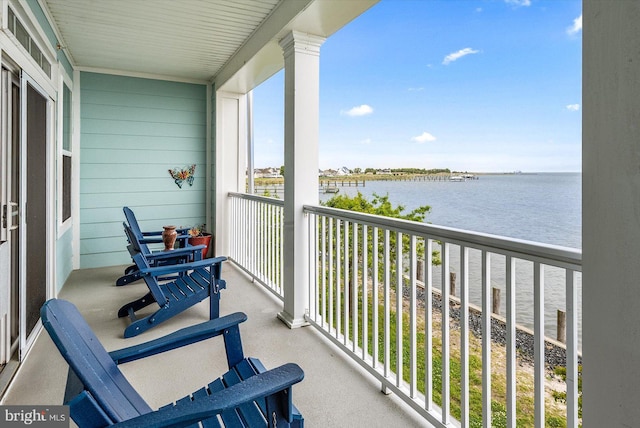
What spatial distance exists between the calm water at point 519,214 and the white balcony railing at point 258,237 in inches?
55.4

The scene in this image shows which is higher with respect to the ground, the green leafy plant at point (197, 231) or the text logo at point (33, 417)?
the green leafy plant at point (197, 231)

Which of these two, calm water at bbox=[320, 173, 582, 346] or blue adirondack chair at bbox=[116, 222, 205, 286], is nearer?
calm water at bbox=[320, 173, 582, 346]

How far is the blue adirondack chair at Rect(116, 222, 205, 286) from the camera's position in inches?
139

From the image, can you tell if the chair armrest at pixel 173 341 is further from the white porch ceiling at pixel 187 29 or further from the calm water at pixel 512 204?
the white porch ceiling at pixel 187 29

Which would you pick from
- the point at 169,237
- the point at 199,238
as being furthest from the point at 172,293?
the point at 199,238

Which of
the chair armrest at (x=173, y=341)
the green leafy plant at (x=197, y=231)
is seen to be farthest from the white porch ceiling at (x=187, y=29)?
the chair armrest at (x=173, y=341)

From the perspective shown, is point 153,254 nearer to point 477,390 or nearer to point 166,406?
point 166,406

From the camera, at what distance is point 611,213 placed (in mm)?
971

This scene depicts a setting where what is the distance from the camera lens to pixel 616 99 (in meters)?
0.95

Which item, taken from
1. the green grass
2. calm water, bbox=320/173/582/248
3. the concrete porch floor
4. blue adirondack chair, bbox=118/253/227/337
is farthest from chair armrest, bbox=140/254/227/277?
calm water, bbox=320/173/582/248

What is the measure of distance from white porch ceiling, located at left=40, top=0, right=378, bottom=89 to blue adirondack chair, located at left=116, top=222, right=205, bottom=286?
1.90 m

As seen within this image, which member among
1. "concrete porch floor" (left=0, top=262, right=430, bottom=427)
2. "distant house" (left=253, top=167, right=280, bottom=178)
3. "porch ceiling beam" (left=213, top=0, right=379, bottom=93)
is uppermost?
"porch ceiling beam" (left=213, top=0, right=379, bottom=93)

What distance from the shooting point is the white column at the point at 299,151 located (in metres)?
3.07

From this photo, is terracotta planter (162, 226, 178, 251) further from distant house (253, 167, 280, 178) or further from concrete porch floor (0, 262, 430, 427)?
distant house (253, 167, 280, 178)
